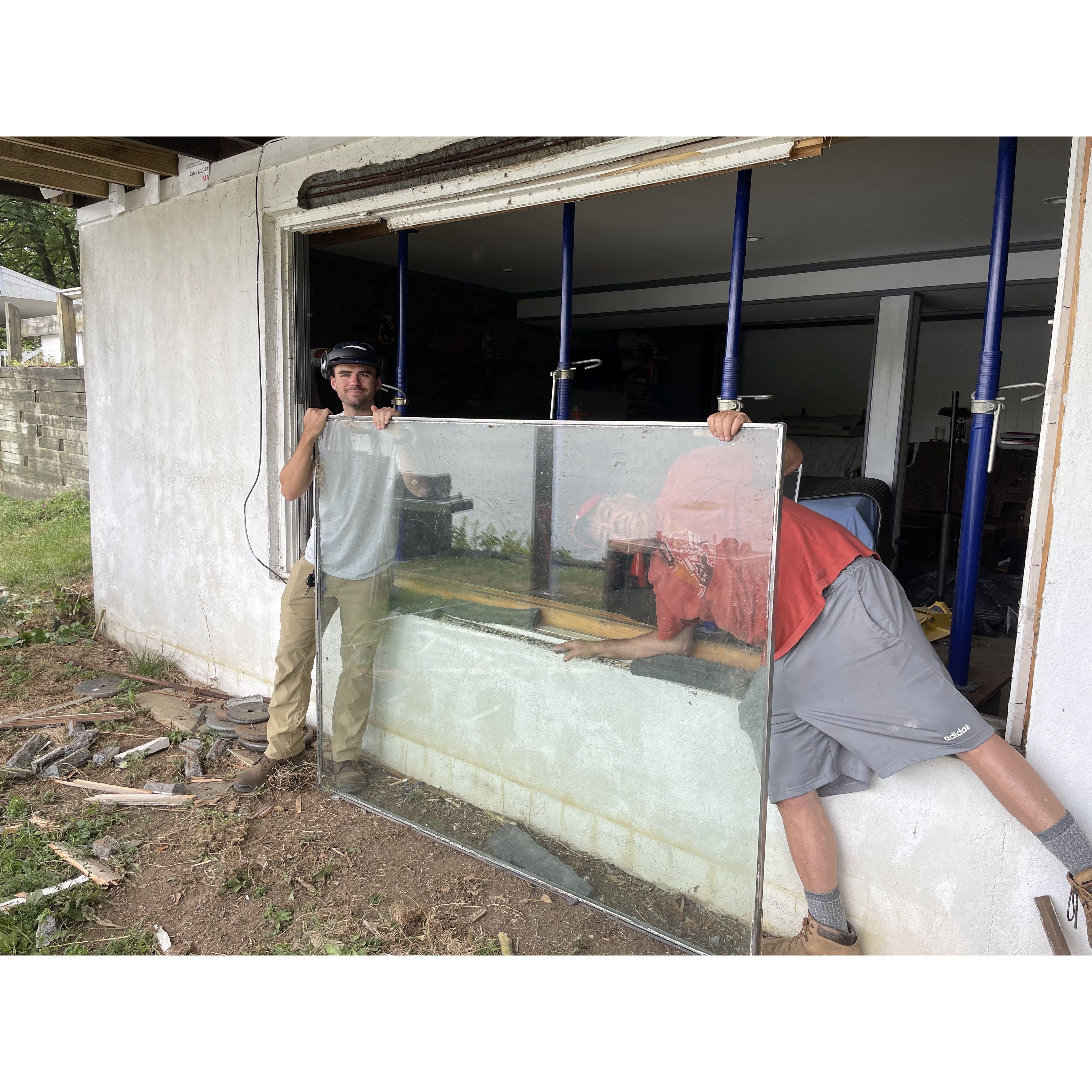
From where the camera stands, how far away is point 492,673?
3.03 meters

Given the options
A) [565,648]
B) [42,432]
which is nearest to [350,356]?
[565,648]

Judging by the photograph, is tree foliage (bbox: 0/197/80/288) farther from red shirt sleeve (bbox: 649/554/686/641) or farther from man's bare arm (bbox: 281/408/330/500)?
red shirt sleeve (bbox: 649/554/686/641)

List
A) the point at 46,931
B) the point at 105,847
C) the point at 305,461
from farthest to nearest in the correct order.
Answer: the point at 305,461
the point at 105,847
the point at 46,931

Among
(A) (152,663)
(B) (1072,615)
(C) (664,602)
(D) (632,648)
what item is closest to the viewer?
(B) (1072,615)

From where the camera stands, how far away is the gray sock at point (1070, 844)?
2.02 metres

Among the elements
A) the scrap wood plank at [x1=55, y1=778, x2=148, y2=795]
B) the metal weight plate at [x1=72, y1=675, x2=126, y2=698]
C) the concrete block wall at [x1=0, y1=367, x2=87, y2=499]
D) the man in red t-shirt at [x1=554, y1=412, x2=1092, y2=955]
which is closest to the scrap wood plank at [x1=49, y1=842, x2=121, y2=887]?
the scrap wood plank at [x1=55, y1=778, x2=148, y2=795]

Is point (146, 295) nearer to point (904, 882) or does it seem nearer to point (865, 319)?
point (904, 882)

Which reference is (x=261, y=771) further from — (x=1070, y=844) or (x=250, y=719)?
(x=1070, y=844)

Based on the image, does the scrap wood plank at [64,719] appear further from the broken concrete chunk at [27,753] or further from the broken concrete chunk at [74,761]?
the broken concrete chunk at [74,761]

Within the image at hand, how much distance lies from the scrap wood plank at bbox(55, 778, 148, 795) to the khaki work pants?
Answer: 594mm

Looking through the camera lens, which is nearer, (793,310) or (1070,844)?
(1070,844)

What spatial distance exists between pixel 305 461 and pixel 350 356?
500 mm

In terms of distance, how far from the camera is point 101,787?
3.73 meters

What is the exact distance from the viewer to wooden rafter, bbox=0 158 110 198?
4.50m
